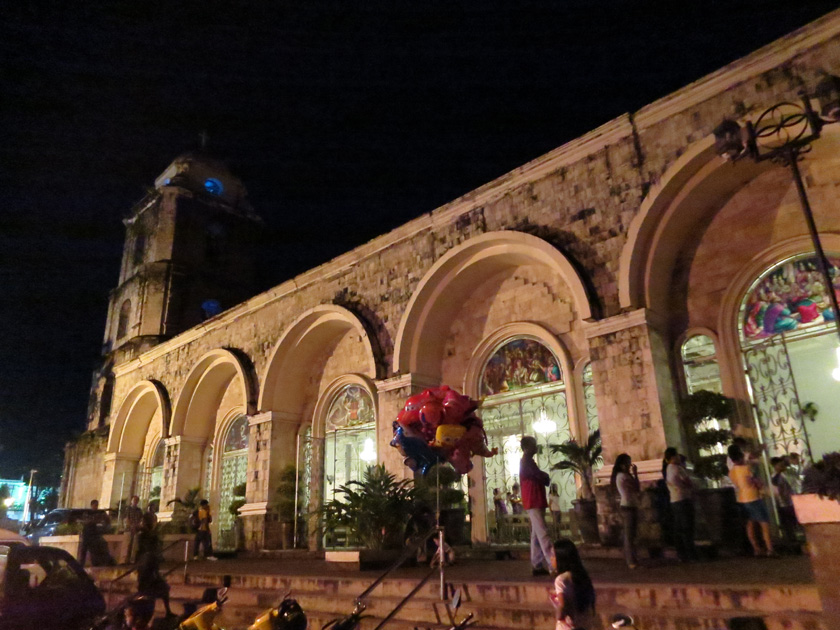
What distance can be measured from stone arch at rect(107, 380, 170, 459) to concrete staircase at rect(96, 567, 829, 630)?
45.7ft

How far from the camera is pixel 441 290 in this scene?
40.0ft

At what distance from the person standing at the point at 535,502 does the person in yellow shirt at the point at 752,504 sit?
7.72ft

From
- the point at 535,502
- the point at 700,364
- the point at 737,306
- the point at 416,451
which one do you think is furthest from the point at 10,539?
the point at 737,306

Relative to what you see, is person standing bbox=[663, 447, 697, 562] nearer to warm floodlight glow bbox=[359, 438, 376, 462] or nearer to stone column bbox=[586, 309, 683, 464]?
stone column bbox=[586, 309, 683, 464]

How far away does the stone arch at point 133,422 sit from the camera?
21.0 metres

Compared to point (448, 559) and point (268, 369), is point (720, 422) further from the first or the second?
point (268, 369)

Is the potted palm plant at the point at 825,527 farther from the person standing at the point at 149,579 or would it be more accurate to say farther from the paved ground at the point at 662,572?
the person standing at the point at 149,579

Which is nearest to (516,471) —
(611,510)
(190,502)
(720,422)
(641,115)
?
(611,510)

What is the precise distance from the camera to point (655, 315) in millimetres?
9148

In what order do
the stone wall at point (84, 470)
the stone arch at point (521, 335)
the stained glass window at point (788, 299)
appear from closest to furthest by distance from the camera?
the stained glass window at point (788, 299), the stone arch at point (521, 335), the stone wall at point (84, 470)

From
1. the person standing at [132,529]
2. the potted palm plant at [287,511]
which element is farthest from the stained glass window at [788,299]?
the person standing at [132,529]

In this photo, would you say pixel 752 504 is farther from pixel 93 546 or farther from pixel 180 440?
pixel 180 440

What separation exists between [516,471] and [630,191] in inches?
221

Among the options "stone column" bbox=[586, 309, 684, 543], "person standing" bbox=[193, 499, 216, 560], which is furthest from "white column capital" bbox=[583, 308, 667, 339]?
"person standing" bbox=[193, 499, 216, 560]
